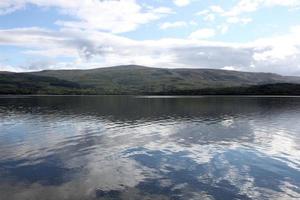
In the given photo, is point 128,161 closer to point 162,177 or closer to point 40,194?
point 162,177

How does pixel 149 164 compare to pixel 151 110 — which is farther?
pixel 151 110

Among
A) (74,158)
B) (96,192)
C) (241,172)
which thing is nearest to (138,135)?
(74,158)

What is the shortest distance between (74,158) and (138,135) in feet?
58.5

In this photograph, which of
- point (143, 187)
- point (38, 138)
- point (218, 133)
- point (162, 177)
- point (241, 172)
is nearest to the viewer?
point (143, 187)

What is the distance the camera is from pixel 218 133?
56531mm

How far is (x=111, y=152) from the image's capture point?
40.6 metres

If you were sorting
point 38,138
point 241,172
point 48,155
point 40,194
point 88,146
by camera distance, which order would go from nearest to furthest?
point 40,194
point 241,172
point 48,155
point 88,146
point 38,138

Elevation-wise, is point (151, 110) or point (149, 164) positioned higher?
point (149, 164)

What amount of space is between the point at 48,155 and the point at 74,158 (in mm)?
3355

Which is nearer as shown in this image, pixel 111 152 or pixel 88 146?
pixel 111 152

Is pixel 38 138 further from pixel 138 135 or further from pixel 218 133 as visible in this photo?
pixel 218 133

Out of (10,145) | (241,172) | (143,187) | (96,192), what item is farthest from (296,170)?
(10,145)

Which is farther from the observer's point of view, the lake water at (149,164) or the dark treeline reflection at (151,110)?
the dark treeline reflection at (151,110)

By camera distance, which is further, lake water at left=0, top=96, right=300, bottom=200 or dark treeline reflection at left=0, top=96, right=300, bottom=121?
dark treeline reflection at left=0, top=96, right=300, bottom=121
